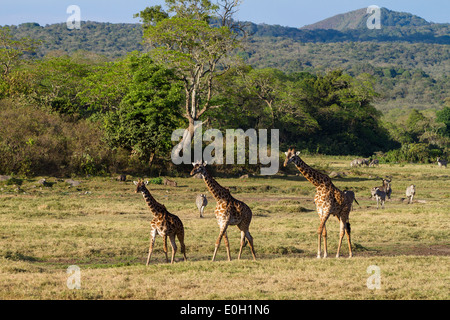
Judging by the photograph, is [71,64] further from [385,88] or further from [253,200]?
[385,88]

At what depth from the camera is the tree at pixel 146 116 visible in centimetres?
3847

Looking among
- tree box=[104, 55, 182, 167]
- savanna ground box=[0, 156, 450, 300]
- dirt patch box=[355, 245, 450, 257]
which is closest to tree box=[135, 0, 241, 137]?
tree box=[104, 55, 182, 167]

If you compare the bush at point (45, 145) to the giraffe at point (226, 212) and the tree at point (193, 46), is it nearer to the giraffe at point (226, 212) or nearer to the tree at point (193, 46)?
the tree at point (193, 46)

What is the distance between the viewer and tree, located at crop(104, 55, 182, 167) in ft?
126

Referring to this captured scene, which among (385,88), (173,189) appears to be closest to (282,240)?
(173,189)

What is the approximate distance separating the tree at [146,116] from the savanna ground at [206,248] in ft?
16.9

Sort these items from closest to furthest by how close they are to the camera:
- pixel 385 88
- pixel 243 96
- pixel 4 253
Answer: pixel 4 253
pixel 243 96
pixel 385 88

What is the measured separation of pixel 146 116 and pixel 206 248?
23820 millimetres

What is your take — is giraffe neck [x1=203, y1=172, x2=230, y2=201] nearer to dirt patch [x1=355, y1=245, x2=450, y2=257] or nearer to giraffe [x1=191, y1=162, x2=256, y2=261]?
giraffe [x1=191, y1=162, x2=256, y2=261]

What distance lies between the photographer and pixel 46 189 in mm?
29984

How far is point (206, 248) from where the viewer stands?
53.7ft

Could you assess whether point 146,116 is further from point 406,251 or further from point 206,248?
point 406,251
